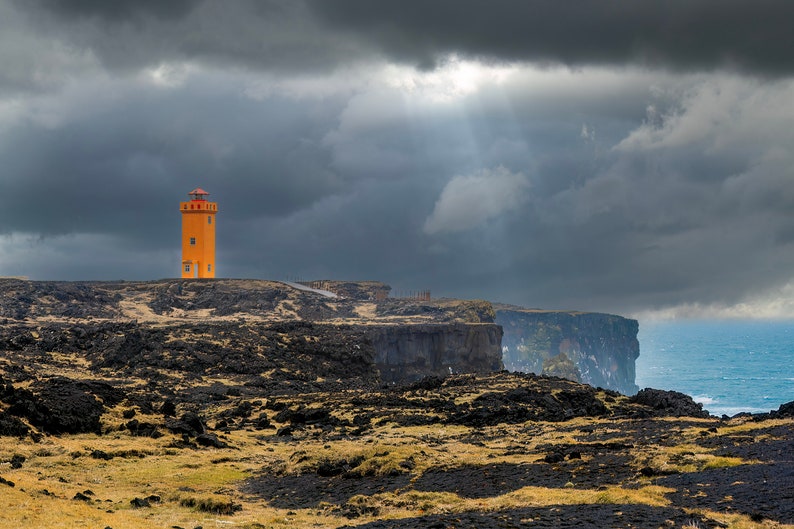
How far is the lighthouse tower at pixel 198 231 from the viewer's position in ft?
510

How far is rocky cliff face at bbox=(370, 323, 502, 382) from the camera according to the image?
14525cm

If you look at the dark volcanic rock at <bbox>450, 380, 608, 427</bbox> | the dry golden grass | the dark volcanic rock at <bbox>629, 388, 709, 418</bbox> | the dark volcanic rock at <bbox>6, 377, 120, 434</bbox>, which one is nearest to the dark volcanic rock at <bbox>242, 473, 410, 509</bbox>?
the dry golden grass

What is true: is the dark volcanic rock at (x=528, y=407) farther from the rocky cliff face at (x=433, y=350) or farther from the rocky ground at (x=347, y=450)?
the rocky cliff face at (x=433, y=350)

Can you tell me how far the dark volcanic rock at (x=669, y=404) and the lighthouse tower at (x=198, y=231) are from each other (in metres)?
92.3

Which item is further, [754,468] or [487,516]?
[754,468]

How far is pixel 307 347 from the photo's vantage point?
117m

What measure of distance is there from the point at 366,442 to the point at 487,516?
84.9ft

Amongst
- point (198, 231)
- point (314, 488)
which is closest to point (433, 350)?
point (198, 231)

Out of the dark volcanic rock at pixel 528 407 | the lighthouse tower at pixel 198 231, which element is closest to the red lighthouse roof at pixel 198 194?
the lighthouse tower at pixel 198 231

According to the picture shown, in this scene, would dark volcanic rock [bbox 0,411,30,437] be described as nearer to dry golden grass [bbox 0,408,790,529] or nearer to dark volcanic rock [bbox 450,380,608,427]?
dry golden grass [bbox 0,408,790,529]

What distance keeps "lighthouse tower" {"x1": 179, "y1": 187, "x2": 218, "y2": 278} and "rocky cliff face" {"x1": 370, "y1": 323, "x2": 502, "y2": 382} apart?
3600 cm

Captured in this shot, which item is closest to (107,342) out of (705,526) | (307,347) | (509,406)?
(307,347)

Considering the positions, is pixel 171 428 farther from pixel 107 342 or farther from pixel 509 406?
pixel 107 342

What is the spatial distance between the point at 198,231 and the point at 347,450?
108212mm
